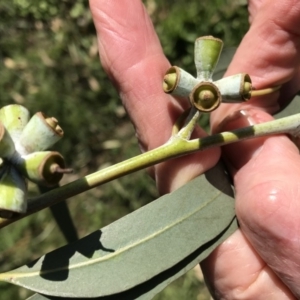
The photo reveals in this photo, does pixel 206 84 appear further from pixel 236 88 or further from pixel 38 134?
pixel 38 134

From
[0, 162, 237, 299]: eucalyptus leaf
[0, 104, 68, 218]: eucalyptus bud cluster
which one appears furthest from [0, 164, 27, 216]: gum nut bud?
[0, 162, 237, 299]: eucalyptus leaf

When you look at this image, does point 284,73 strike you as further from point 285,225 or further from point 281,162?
point 285,225

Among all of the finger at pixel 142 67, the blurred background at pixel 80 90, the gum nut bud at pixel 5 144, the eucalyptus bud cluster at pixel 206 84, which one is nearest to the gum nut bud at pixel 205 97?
the eucalyptus bud cluster at pixel 206 84

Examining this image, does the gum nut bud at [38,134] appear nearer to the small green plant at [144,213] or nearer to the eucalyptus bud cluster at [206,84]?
the small green plant at [144,213]

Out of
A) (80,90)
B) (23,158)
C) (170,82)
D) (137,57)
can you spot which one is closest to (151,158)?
(170,82)

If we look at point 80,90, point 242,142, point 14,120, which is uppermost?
point 14,120

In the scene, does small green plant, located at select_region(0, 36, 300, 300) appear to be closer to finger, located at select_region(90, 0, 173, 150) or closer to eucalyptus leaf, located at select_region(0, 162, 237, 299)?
eucalyptus leaf, located at select_region(0, 162, 237, 299)
